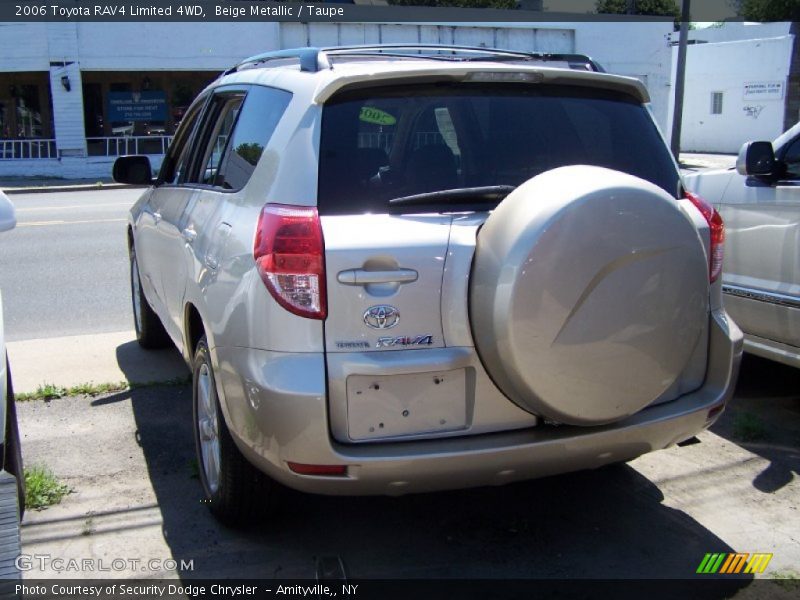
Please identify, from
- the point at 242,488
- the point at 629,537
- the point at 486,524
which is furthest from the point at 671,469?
the point at 242,488

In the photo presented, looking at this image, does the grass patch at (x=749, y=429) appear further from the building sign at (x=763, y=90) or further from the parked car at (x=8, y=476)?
the building sign at (x=763, y=90)

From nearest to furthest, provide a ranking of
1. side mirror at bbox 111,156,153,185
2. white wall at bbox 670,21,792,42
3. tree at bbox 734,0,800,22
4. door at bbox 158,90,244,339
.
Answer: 1. door at bbox 158,90,244,339
2. side mirror at bbox 111,156,153,185
3. white wall at bbox 670,21,792,42
4. tree at bbox 734,0,800,22

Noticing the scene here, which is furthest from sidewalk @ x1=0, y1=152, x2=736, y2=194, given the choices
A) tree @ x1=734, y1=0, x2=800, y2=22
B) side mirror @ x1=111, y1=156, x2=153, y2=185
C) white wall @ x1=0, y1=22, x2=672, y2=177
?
tree @ x1=734, y1=0, x2=800, y2=22

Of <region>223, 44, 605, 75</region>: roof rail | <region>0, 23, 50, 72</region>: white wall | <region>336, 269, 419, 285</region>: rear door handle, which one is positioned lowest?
<region>336, 269, 419, 285</region>: rear door handle

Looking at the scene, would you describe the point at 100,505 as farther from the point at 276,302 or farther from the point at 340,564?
the point at 276,302

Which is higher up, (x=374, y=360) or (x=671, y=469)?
(x=374, y=360)

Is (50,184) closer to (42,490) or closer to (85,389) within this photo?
(85,389)

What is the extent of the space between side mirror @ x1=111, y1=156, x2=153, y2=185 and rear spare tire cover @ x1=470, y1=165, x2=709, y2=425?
3.28 meters

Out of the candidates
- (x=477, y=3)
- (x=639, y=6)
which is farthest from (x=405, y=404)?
(x=639, y=6)

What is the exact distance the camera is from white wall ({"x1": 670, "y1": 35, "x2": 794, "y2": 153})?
117 ft

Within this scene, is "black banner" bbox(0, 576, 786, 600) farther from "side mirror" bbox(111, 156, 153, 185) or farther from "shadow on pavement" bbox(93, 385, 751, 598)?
"side mirror" bbox(111, 156, 153, 185)

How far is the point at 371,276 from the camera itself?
2.94 m

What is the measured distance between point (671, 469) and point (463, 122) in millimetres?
2148

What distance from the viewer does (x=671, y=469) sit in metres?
4.33
